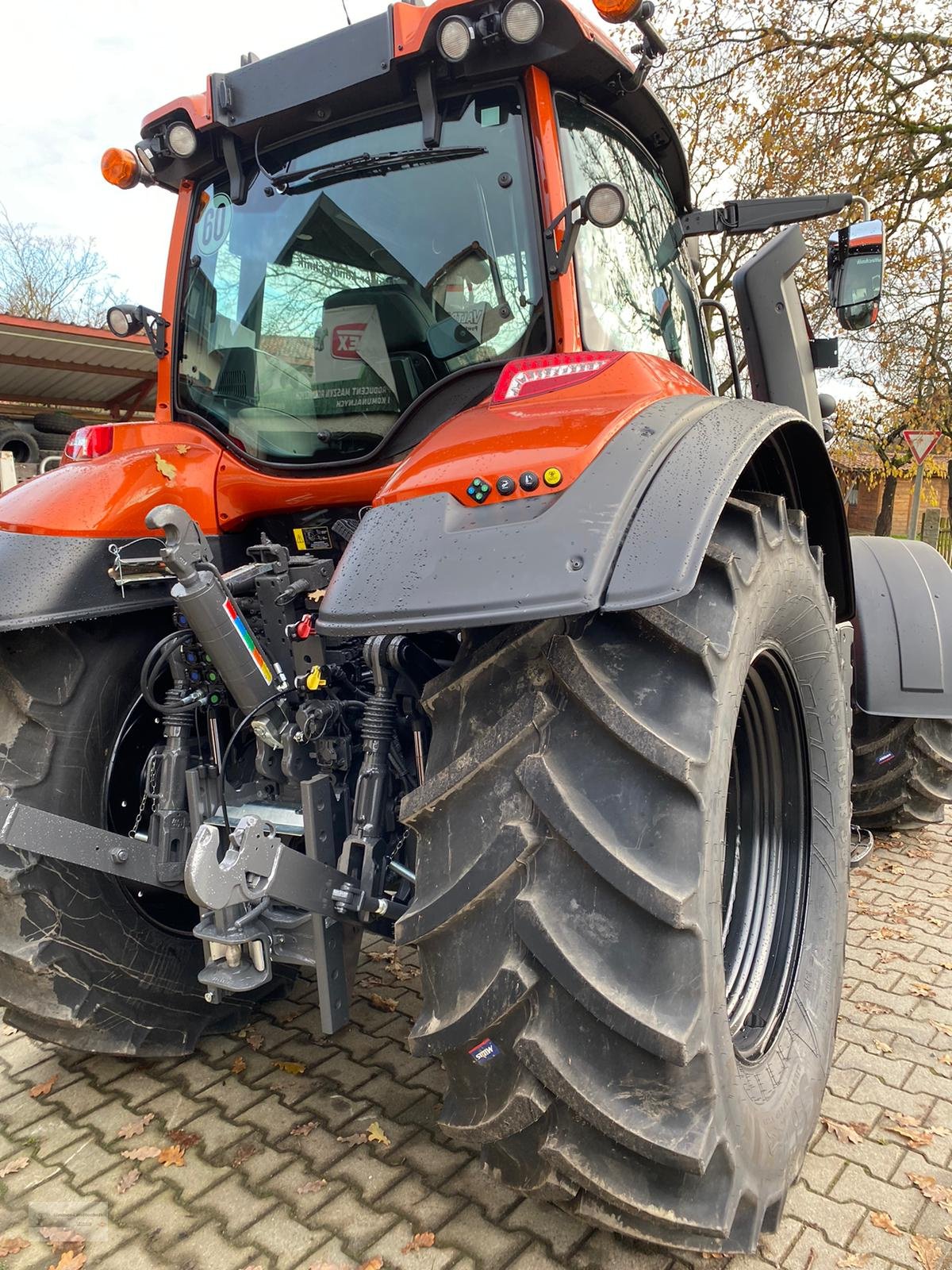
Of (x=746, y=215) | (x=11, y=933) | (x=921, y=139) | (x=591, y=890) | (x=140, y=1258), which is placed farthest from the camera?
(x=921, y=139)

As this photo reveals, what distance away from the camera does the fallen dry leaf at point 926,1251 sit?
1.89 meters

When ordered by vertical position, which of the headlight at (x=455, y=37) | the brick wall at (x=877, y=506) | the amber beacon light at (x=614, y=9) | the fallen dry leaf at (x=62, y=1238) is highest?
the amber beacon light at (x=614, y=9)

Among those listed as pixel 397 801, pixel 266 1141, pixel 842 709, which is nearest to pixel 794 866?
pixel 842 709

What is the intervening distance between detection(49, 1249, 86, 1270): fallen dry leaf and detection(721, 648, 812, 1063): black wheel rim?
1578mm

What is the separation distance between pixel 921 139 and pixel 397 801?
13.4 m

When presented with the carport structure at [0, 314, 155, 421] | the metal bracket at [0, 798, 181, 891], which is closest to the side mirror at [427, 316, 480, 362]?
the metal bracket at [0, 798, 181, 891]

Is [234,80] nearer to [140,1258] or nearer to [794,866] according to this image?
[794,866]

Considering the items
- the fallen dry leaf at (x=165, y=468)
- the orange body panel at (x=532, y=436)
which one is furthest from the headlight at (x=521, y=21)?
the fallen dry leaf at (x=165, y=468)

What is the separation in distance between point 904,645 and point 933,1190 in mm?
2140

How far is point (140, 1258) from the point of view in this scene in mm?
1951

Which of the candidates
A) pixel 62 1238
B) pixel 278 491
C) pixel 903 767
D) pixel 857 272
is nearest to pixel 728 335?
pixel 857 272

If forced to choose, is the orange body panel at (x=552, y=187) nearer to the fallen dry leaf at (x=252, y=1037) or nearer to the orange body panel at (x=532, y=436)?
the orange body panel at (x=532, y=436)

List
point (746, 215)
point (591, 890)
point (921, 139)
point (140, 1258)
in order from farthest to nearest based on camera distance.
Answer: point (921, 139), point (746, 215), point (140, 1258), point (591, 890)

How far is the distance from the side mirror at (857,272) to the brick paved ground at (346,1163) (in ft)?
7.83
